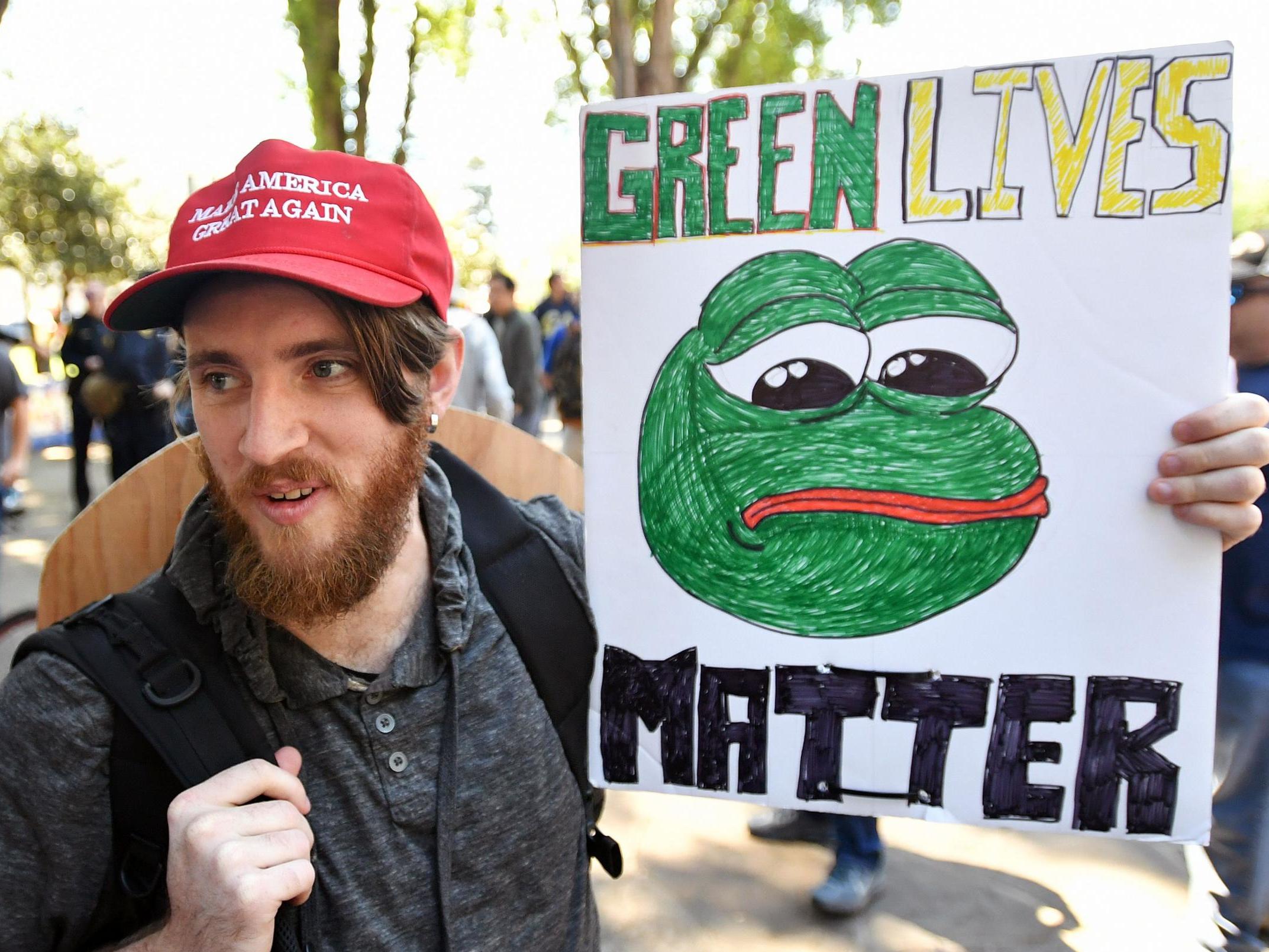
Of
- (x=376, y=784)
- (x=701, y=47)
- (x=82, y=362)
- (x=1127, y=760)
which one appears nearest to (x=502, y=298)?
(x=82, y=362)

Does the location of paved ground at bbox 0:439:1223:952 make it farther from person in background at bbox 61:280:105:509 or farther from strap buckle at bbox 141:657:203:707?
person in background at bbox 61:280:105:509

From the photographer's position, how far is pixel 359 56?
33.7 ft

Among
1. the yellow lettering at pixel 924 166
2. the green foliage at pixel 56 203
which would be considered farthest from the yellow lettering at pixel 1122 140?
the green foliage at pixel 56 203

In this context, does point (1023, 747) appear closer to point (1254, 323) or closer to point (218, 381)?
point (218, 381)

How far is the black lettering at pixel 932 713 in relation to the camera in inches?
44.0

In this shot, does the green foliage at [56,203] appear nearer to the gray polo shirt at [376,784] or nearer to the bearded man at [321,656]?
the bearded man at [321,656]

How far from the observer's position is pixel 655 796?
140 inches

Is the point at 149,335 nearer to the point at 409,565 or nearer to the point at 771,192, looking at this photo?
the point at 409,565

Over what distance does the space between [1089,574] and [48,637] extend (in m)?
1.25

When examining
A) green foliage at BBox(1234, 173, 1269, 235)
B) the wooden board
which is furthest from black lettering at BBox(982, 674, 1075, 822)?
green foliage at BBox(1234, 173, 1269, 235)

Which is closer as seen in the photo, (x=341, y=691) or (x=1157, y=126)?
(x=1157, y=126)

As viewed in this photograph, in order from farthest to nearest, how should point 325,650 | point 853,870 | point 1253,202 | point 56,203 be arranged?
1. point 1253,202
2. point 56,203
3. point 853,870
4. point 325,650

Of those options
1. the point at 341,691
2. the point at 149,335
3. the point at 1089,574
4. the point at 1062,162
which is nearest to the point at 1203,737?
the point at 1089,574

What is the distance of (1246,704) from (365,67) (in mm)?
10399
